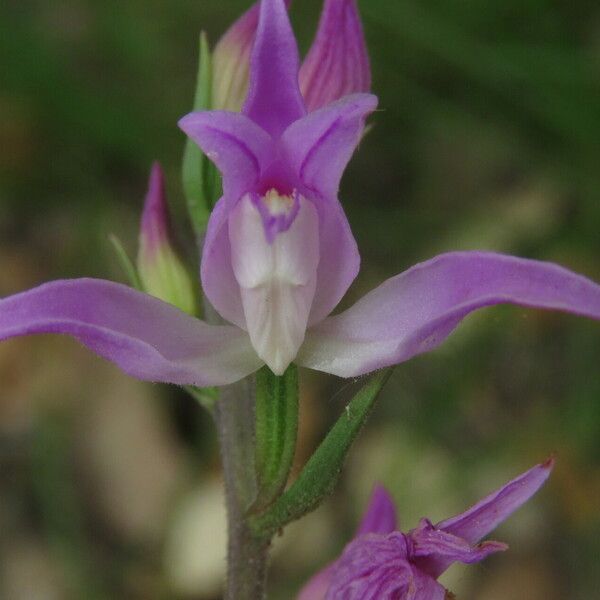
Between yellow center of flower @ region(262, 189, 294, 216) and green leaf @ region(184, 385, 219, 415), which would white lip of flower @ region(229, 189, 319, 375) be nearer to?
yellow center of flower @ region(262, 189, 294, 216)

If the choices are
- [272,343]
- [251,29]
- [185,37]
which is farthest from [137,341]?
[185,37]

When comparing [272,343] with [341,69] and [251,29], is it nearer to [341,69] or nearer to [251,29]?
[341,69]

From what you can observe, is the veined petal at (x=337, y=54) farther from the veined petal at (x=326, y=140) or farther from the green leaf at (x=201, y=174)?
the veined petal at (x=326, y=140)

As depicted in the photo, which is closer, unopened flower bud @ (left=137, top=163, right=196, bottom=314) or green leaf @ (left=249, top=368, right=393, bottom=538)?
green leaf @ (left=249, top=368, right=393, bottom=538)

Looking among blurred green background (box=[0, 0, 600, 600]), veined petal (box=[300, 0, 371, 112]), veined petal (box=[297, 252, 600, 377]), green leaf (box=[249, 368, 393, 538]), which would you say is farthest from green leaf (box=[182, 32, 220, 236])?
blurred green background (box=[0, 0, 600, 600])

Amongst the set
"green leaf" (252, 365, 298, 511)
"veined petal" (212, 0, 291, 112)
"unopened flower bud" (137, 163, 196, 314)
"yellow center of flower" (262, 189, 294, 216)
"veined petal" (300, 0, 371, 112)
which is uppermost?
"veined petal" (300, 0, 371, 112)

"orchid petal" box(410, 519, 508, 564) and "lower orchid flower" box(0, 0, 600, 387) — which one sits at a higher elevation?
"lower orchid flower" box(0, 0, 600, 387)

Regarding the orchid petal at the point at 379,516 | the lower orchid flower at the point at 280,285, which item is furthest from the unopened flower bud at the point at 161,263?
the orchid petal at the point at 379,516
